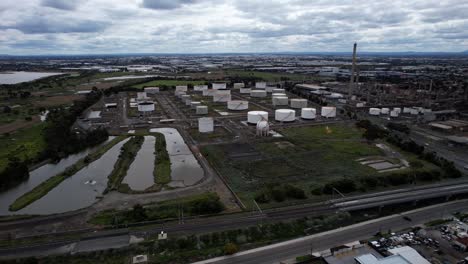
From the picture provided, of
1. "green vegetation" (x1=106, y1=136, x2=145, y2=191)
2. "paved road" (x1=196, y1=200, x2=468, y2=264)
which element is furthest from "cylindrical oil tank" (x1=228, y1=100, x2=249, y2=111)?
"paved road" (x1=196, y1=200, x2=468, y2=264)

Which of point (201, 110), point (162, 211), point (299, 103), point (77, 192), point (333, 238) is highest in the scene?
point (299, 103)

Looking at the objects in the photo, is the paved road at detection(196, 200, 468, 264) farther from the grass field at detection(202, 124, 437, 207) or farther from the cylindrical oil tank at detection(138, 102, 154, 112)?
the cylindrical oil tank at detection(138, 102, 154, 112)

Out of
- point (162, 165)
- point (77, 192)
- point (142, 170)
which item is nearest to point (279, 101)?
point (162, 165)

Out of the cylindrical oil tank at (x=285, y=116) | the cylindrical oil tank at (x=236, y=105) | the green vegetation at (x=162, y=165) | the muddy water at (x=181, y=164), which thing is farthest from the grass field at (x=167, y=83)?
the green vegetation at (x=162, y=165)

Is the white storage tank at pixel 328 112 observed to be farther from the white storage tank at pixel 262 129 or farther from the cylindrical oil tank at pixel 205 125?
the cylindrical oil tank at pixel 205 125

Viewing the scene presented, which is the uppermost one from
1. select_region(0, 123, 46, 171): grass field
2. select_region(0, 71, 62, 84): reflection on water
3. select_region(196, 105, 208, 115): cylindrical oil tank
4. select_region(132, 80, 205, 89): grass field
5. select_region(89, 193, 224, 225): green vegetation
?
select_region(0, 71, 62, 84): reflection on water

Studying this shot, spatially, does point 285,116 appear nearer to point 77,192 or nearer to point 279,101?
point 279,101
